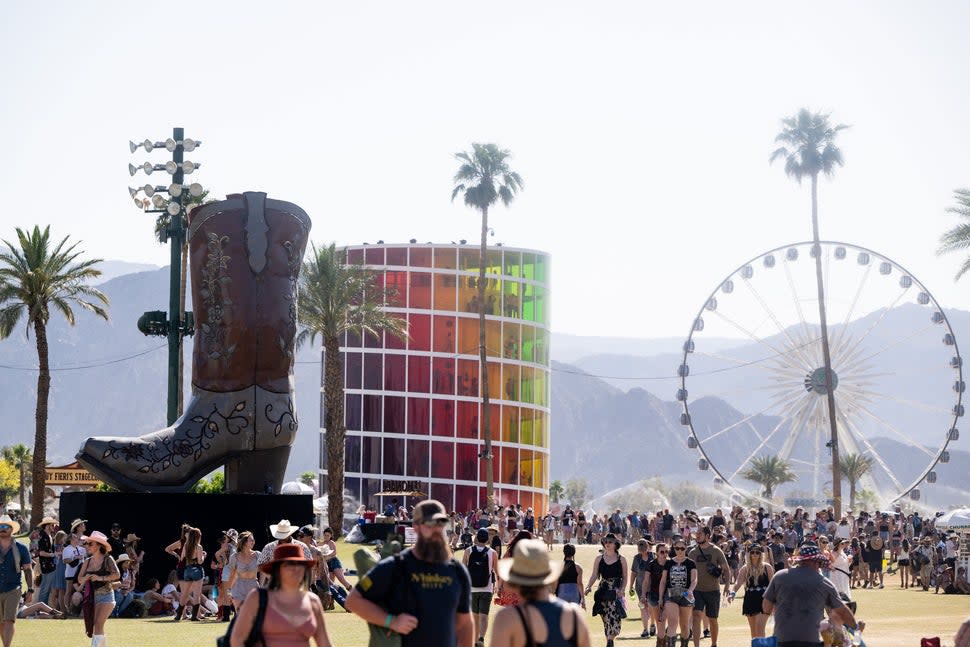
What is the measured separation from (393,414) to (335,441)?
96.1 feet

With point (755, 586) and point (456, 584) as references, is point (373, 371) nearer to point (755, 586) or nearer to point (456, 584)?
point (755, 586)

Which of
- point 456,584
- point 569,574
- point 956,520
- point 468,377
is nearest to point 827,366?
point 956,520

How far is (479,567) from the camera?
593 inches

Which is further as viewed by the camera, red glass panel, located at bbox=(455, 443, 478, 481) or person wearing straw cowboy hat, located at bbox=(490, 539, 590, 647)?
red glass panel, located at bbox=(455, 443, 478, 481)

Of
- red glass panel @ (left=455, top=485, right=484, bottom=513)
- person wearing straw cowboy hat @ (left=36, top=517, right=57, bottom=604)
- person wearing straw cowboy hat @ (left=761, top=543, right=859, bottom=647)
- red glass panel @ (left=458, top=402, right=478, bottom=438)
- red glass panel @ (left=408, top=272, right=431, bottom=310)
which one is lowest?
red glass panel @ (left=455, top=485, right=484, bottom=513)

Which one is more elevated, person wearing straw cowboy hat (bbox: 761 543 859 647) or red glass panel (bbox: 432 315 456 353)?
red glass panel (bbox: 432 315 456 353)

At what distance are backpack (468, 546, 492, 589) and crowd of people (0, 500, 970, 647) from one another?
0.02 m

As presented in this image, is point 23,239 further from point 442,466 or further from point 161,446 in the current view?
point 442,466

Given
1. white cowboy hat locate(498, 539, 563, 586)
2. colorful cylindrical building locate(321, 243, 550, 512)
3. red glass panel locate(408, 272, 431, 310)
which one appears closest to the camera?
white cowboy hat locate(498, 539, 563, 586)

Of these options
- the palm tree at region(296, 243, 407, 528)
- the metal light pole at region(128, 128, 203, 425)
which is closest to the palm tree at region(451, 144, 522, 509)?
the palm tree at region(296, 243, 407, 528)

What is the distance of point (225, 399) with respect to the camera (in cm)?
2316

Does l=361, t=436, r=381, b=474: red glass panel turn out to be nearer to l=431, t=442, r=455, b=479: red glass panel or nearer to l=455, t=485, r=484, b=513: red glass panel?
l=431, t=442, r=455, b=479: red glass panel

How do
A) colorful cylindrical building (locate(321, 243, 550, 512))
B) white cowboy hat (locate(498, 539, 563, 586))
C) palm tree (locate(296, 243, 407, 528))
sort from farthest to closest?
1. colorful cylindrical building (locate(321, 243, 550, 512))
2. palm tree (locate(296, 243, 407, 528))
3. white cowboy hat (locate(498, 539, 563, 586))

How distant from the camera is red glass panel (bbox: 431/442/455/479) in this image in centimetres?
7462
